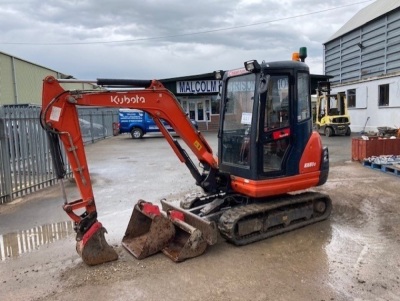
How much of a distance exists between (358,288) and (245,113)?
2706 mm

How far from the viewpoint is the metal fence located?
7.93 m

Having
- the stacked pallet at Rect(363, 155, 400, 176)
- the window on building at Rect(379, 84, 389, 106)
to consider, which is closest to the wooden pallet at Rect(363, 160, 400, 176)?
the stacked pallet at Rect(363, 155, 400, 176)

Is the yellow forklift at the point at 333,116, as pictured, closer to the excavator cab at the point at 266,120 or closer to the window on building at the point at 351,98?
the window on building at the point at 351,98

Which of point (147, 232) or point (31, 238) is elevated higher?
point (147, 232)

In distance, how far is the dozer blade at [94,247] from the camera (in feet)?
14.8

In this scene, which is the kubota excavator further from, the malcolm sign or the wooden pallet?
the malcolm sign

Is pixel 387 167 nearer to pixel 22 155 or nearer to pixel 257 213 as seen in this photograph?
pixel 257 213

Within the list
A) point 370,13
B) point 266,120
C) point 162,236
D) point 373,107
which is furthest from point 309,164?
point 370,13

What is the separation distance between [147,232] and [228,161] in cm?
163

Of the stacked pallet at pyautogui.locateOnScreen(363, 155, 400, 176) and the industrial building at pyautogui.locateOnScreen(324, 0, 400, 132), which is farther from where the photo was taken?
the industrial building at pyautogui.locateOnScreen(324, 0, 400, 132)

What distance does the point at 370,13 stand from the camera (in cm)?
2220

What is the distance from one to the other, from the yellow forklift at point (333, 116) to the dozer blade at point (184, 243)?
15707 millimetres

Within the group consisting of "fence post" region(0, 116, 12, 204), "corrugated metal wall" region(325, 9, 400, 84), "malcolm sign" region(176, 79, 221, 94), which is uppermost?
"corrugated metal wall" region(325, 9, 400, 84)

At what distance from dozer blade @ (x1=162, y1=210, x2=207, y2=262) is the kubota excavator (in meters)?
0.01
